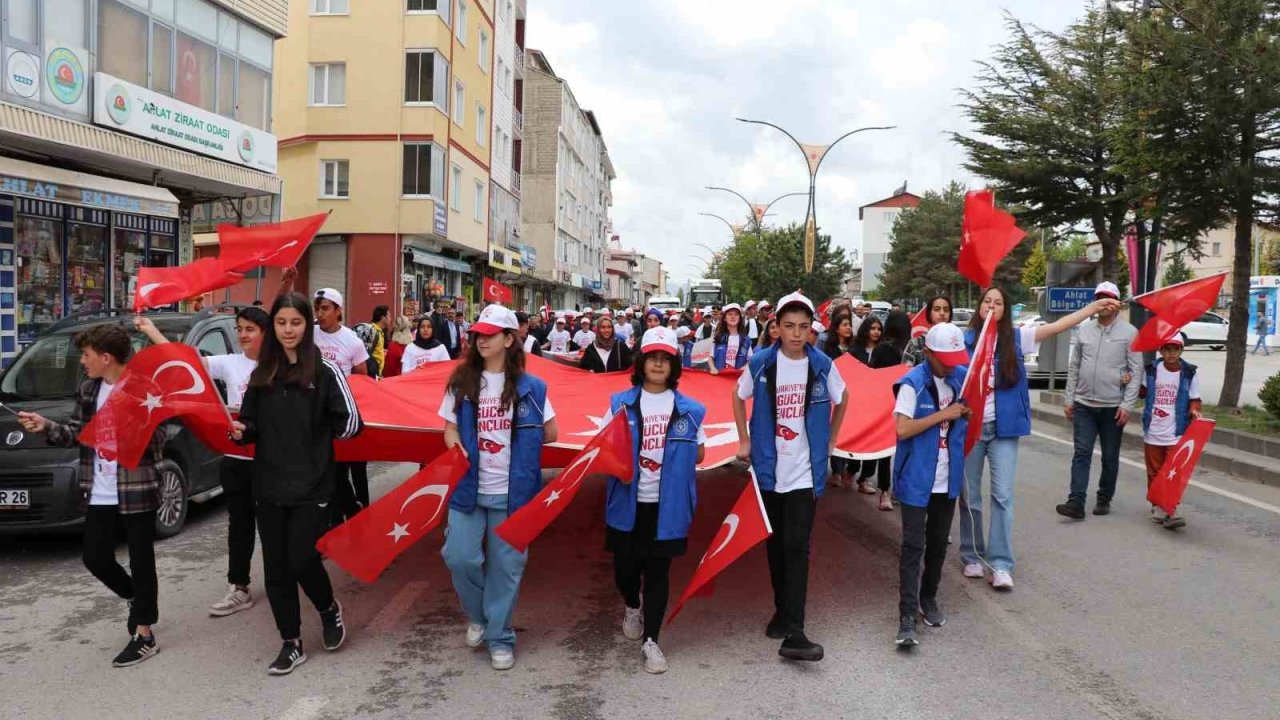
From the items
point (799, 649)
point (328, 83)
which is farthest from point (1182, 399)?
point (328, 83)

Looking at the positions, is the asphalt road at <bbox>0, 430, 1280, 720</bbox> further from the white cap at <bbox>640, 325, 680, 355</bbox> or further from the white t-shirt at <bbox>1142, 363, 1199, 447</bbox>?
the white cap at <bbox>640, 325, 680, 355</bbox>

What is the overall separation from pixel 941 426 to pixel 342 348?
13.8ft

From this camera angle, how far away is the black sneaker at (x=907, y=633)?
527cm

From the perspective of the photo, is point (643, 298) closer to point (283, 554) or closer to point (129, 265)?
point (129, 265)

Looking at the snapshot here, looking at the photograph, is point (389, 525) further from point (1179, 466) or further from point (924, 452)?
point (1179, 466)

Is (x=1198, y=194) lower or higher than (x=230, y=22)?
lower

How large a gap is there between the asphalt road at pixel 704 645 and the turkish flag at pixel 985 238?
204 centimetres

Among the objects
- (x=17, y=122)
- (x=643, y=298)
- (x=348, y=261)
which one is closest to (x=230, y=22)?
(x=17, y=122)

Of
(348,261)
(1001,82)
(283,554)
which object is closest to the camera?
(283,554)

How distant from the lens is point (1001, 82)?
Answer: 2392 centimetres

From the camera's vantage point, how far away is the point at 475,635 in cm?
531

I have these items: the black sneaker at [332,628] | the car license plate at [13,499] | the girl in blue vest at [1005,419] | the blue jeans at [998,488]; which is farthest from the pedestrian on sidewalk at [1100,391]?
the car license plate at [13,499]

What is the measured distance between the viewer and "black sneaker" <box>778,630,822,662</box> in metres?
5.09

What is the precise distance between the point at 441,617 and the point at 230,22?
17609mm
